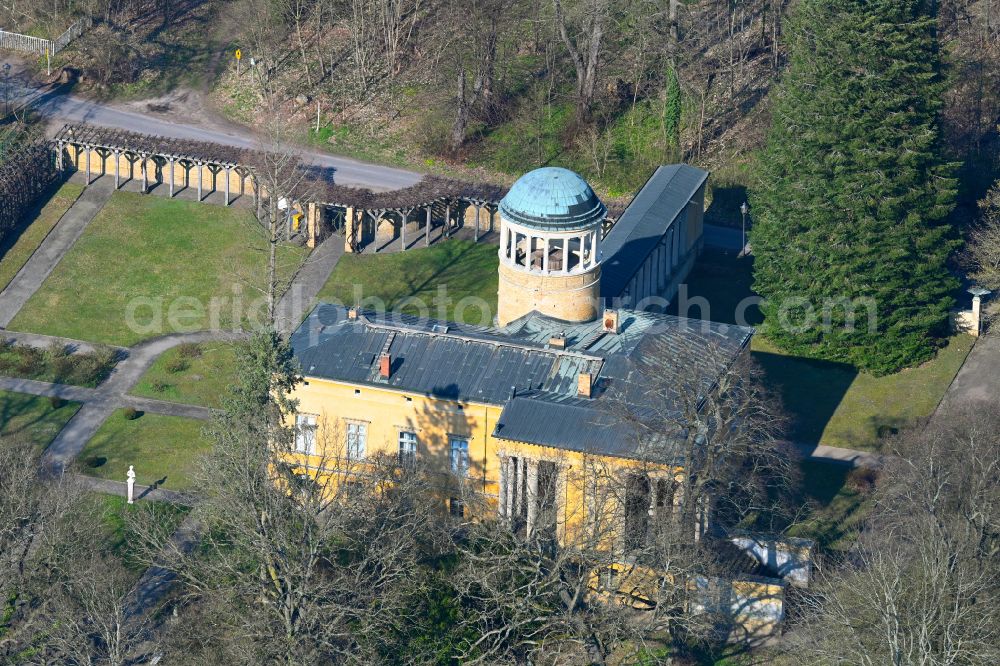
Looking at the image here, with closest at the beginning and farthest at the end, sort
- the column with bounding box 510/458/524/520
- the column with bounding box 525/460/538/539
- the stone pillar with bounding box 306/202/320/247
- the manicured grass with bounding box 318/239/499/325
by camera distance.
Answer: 1. the column with bounding box 525/460/538/539
2. the column with bounding box 510/458/524/520
3. the manicured grass with bounding box 318/239/499/325
4. the stone pillar with bounding box 306/202/320/247

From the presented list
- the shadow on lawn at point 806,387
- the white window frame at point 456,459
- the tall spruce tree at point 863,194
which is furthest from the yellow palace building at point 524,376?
the tall spruce tree at point 863,194

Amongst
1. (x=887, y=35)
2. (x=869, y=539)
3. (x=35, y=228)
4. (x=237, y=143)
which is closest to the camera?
(x=869, y=539)

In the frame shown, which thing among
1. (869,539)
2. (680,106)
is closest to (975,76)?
(680,106)

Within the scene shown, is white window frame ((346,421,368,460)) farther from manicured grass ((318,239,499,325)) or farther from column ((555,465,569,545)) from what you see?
manicured grass ((318,239,499,325))

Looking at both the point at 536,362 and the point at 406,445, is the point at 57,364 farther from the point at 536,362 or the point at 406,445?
the point at 536,362

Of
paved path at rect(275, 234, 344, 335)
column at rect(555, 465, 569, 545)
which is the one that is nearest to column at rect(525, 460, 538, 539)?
column at rect(555, 465, 569, 545)

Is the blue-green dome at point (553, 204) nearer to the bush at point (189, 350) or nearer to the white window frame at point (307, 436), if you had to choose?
the white window frame at point (307, 436)

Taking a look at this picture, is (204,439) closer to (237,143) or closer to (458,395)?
(458,395)
